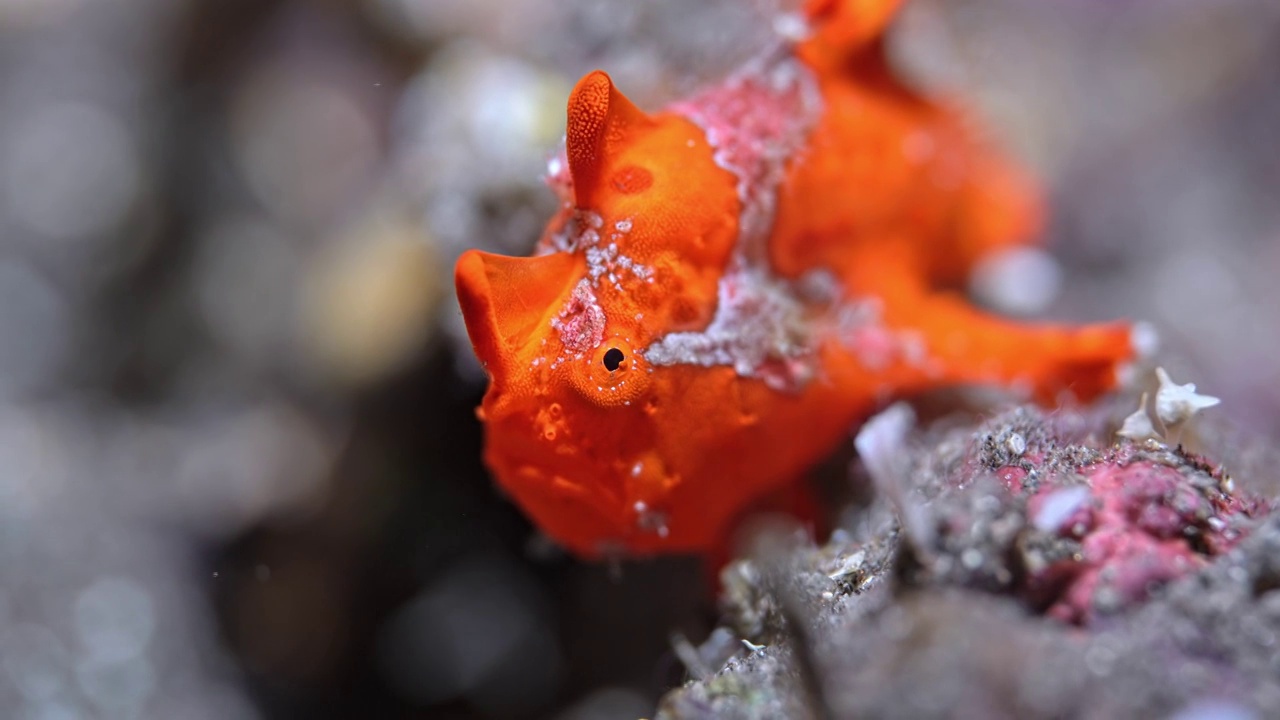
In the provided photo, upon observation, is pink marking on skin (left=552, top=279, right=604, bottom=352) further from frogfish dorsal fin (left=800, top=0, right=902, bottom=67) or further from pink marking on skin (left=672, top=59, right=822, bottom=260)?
frogfish dorsal fin (left=800, top=0, right=902, bottom=67)

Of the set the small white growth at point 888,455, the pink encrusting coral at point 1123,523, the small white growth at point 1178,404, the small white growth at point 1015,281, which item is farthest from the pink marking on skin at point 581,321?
the small white growth at point 1015,281

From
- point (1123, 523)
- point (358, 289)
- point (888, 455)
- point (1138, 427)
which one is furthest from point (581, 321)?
point (358, 289)

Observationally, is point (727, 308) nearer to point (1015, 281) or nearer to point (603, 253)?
point (603, 253)

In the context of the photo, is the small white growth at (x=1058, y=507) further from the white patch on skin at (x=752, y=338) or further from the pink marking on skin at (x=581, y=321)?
the pink marking on skin at (x=581, y=321)

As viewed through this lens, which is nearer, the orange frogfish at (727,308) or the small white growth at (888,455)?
the small white growth at (888,455)

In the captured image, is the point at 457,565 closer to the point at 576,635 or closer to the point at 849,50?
the point at 576,635

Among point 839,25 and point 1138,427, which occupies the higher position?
point 839,25

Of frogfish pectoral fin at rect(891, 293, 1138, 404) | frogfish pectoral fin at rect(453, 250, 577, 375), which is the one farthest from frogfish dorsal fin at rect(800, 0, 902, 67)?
frogfish pectoral fin at rect(453, 250, 577, 375)

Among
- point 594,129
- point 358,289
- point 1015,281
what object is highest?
point 1015,281
